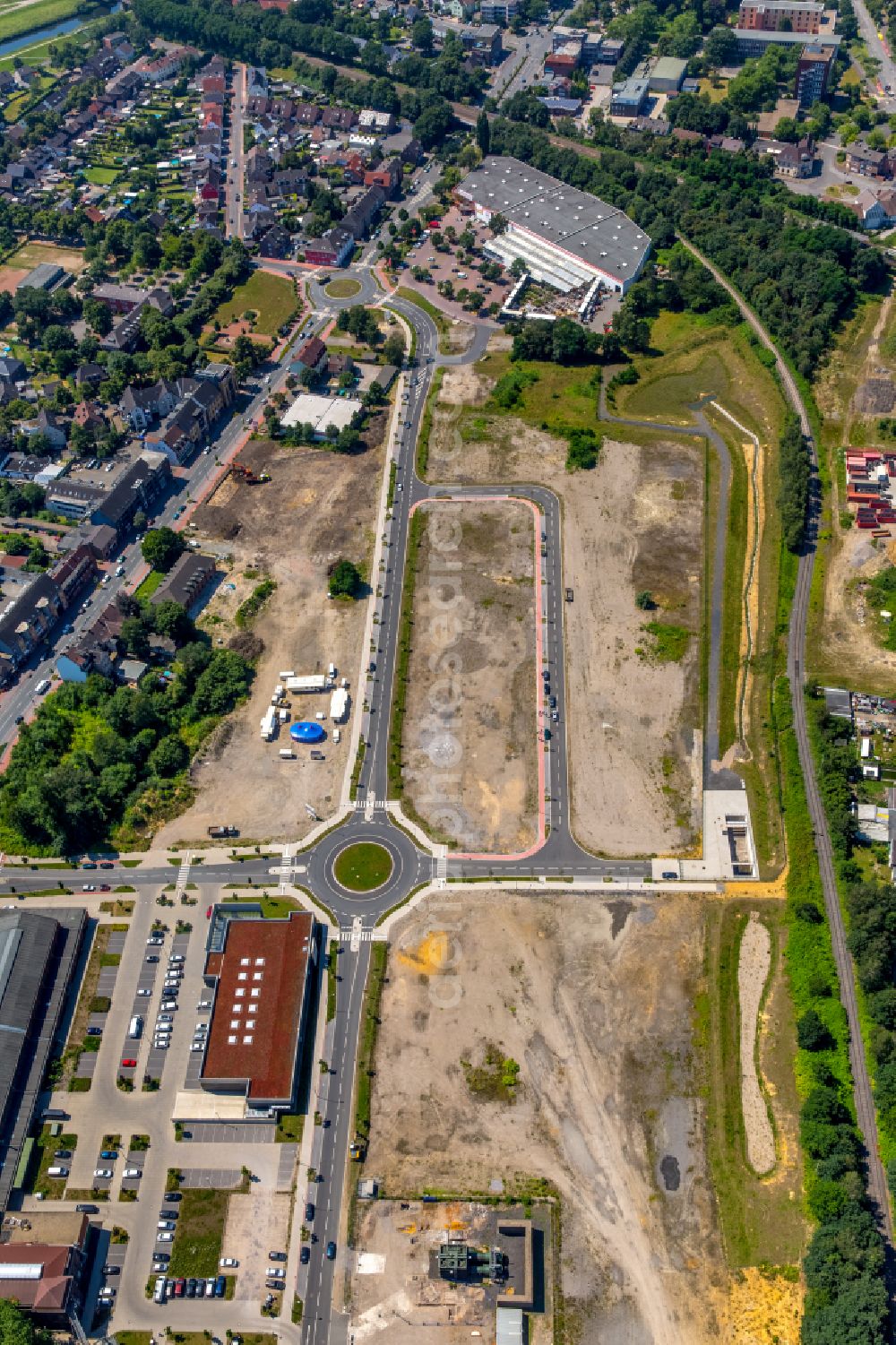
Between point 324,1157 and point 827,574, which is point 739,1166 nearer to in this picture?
point 324,1157

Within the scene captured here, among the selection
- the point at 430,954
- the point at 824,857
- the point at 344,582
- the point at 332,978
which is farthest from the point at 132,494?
the point at 824,857

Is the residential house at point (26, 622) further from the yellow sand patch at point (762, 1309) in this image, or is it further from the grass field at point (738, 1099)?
the yellow sand patch at point (762, 1309)

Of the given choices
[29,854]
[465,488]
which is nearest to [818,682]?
[465,488]

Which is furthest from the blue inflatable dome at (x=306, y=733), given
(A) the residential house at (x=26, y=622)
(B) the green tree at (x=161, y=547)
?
(A) the residential house at (x=26, y=622)

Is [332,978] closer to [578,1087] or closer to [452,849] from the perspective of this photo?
[452,849]

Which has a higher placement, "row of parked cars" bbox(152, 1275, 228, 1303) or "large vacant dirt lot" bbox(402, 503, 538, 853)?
"large vacant dirt lot" bbox(402, 503, 538, 853)

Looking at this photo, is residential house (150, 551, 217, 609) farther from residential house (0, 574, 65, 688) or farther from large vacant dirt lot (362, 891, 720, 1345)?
large vacant dirt lot (362, 891, 720, 1345)

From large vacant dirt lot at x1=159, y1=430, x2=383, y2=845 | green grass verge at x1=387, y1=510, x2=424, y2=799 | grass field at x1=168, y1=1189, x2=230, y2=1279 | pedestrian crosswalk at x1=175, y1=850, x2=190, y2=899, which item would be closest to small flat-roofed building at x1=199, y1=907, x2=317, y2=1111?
pedestrian crosswalk at x1=175, y1=850, x2=190, y2=899
